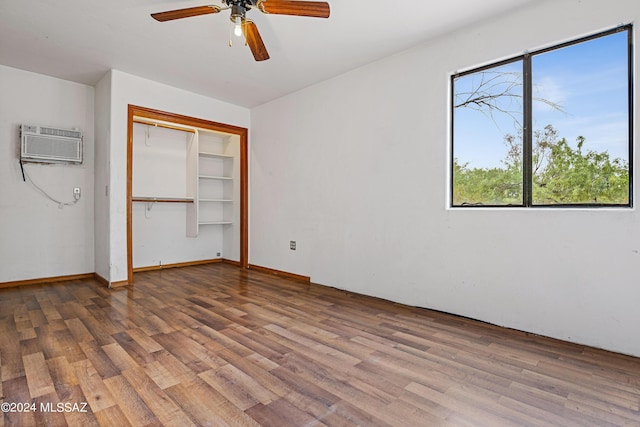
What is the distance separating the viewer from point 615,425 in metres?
1.51

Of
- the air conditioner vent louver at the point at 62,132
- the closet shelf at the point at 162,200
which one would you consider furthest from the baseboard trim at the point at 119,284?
the air conditioner vent louver at the point at 62,132

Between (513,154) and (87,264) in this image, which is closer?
(513,154)

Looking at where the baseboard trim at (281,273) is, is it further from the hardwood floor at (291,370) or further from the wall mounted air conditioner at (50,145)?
the wall mounted air conditioner at (50,145)

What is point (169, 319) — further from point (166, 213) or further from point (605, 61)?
point (605, 61)

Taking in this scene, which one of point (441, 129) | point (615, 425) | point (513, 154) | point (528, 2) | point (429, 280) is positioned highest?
point (528, 2)

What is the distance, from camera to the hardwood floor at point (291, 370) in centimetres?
157

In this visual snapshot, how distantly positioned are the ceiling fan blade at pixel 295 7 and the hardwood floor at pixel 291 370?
2.38 m

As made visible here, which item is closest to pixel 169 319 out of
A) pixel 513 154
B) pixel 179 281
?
pixel 179 281

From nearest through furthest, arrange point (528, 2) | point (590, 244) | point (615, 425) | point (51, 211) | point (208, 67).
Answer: point (615, 425), point (590, 244), point (528, 2), point (208, 67), point (51, 211)

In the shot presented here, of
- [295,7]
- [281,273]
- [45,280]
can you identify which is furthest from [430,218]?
[45,280]

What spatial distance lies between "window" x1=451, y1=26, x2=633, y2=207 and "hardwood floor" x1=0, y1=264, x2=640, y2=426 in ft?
3.83

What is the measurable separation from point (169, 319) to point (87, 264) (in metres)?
2.58

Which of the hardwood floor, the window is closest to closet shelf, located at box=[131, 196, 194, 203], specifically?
the hardwood floor

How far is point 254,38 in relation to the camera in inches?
104
